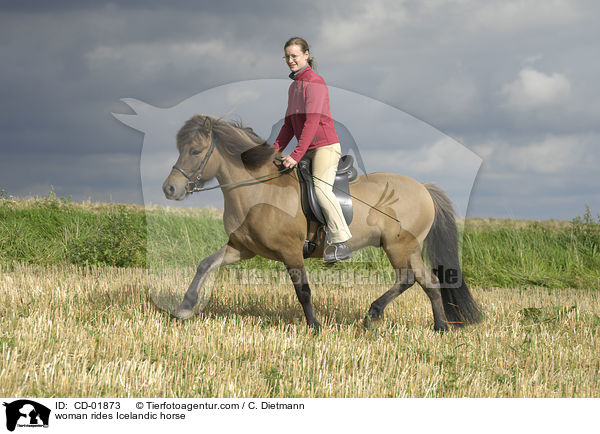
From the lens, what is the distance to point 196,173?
5.75m

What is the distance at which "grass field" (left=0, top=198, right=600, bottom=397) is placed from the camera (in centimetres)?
465

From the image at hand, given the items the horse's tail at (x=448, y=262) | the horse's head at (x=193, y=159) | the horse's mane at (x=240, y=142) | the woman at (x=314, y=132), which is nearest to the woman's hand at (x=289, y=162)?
the woman at (x=314, y=132)

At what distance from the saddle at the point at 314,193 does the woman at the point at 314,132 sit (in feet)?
0.28

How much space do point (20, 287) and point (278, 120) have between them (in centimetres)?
608

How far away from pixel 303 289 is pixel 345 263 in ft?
18.4

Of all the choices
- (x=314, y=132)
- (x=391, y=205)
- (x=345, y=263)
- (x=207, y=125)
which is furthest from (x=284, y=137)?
(x=345, y=263)

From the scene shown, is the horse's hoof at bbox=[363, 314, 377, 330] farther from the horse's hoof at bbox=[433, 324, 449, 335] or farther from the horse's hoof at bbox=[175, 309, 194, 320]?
the horse's hoof at bbox=[175, 309, 194, 320]

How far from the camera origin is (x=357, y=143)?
5715 millimetres

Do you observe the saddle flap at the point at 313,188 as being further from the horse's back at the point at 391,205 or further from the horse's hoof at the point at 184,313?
the horse's hoof at the point at 184,313

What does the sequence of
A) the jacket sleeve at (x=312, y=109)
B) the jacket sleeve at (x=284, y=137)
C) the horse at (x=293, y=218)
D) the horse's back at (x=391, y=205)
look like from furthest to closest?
the horse's back at (x=391, y=205)
the jacket sleeve at (x=284, y=137)
the horse at (x=293, y=218)
the jacket sleeve at (x=312, y=109)

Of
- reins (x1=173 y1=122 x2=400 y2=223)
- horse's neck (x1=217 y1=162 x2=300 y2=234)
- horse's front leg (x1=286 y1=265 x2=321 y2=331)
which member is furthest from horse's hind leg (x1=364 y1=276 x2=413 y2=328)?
horse's neck (x1=217 y1=162 x2=300 y2=234)

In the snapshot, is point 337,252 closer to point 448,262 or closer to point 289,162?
point 289,162

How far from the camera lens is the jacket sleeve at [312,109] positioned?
5527mm

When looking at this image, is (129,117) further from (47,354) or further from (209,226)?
(47,354)
